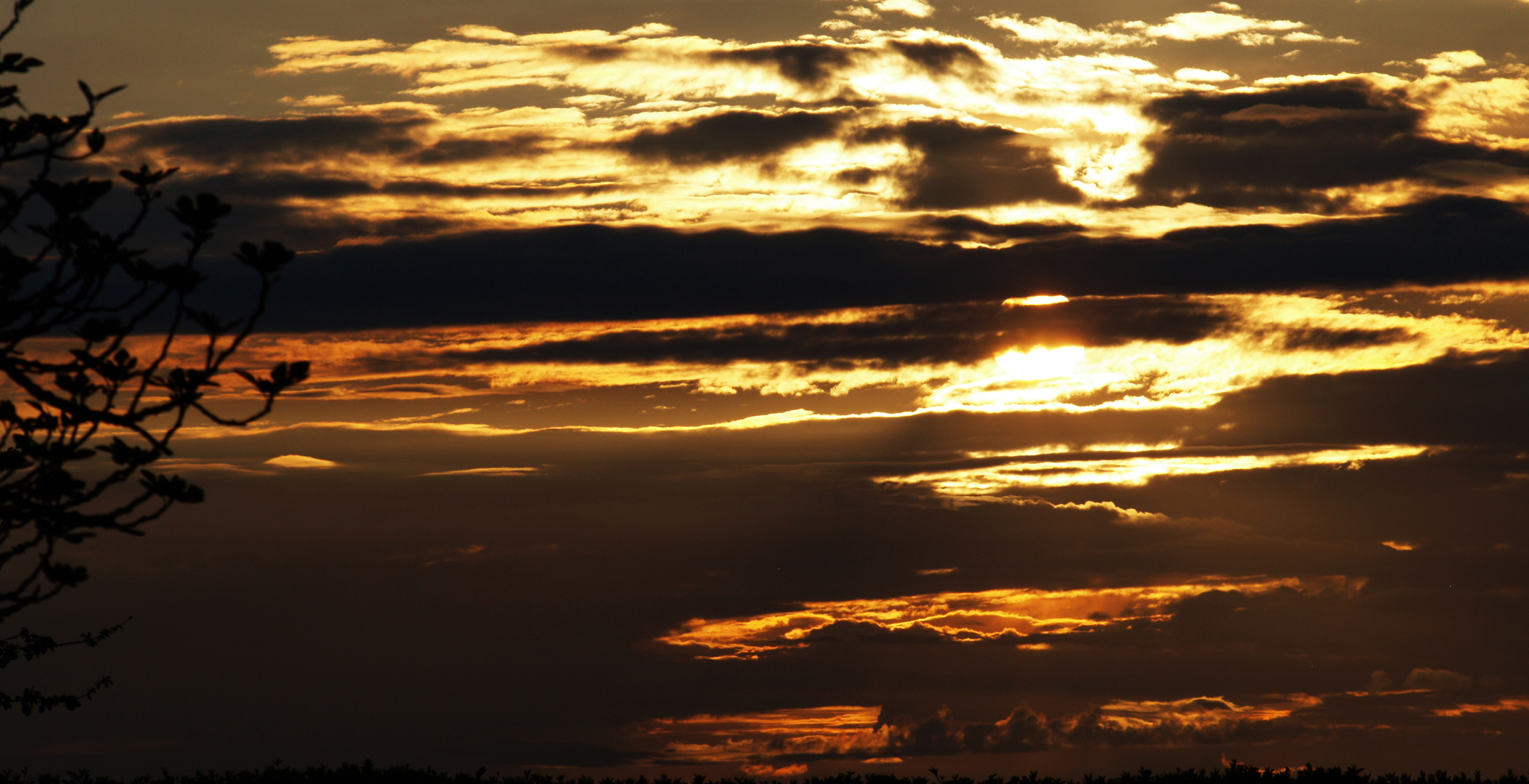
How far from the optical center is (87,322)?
11.2 m

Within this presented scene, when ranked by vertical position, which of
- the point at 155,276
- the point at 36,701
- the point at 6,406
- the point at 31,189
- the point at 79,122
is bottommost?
the point at 36,701

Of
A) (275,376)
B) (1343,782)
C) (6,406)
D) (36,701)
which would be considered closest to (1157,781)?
(1343,782)

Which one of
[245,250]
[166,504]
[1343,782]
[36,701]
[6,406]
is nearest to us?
[245,250]

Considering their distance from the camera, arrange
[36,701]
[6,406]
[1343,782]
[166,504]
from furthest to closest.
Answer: [36,701] → [1343,782] → [6,406] → [166,504]

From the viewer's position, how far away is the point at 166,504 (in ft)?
35.3

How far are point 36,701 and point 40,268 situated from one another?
627 inches

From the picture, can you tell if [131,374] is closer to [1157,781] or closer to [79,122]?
[79,122]

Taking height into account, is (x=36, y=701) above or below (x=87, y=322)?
below

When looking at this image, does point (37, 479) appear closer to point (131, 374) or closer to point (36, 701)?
point (131, 374)

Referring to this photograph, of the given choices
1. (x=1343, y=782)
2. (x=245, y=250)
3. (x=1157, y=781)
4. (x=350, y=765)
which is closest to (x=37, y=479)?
(x=245, y=250)

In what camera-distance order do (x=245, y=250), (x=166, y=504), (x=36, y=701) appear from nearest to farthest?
(x=245, y=250) → (x=166, y=504) → (x=36, y=701)

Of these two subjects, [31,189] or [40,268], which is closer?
[31,189]

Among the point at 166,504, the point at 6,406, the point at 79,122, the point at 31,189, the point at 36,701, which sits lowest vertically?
the point at 36,701

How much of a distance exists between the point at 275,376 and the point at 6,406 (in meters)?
3.29
